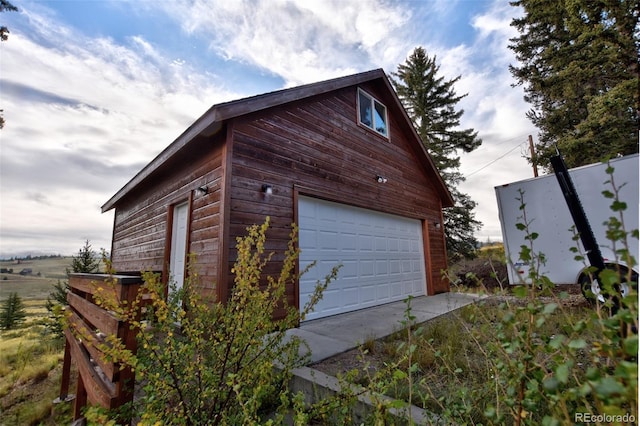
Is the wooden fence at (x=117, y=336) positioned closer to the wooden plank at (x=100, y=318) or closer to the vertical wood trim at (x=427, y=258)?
the wooden plank at (x=100, y=318)

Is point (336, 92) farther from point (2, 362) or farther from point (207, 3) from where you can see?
point (2, 362)

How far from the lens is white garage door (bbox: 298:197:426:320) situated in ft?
15.3

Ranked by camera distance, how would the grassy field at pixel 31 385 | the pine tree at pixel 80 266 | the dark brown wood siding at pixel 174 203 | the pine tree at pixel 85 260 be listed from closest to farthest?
the grassy field at pixel 31 385 → the dark brown wood siding at pixel 174 203 → the pine tree at pixel 80 266 → the pine tree at pixel 85 260

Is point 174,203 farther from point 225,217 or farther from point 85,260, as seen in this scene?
point 85,260

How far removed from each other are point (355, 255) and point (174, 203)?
3.76m

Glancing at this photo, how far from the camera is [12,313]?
1009cm

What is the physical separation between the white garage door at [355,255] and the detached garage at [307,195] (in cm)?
2

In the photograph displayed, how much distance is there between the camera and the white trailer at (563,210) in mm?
4637

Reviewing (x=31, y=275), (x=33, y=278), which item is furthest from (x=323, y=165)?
(x=31, y=275)

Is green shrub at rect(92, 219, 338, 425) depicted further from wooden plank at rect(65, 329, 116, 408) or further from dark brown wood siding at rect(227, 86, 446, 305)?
dark brown wood siding at rect(227, 86, 446, 305)

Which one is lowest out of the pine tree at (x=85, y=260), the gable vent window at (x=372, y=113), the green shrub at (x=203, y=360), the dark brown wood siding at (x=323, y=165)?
the green shrub at (x=203, y=360)

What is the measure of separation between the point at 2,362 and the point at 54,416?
330 centimetres

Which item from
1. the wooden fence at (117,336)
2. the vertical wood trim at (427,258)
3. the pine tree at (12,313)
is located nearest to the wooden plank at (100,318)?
the wooden fence at (117,336)

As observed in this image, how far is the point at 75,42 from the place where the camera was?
5441 millimetres
